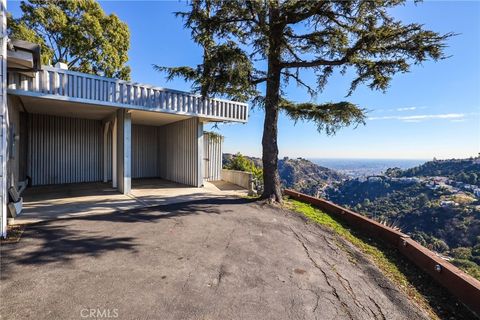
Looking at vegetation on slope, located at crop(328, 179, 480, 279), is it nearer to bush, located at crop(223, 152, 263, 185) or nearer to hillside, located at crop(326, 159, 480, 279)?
hillside, located at crop(326, 159, 480, 279)

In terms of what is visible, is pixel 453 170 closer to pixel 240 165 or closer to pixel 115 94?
pixel 240 165

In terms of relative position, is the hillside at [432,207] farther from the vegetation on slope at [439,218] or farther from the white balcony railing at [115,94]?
the white balcony railing at [115,94]

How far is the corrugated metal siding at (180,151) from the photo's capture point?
980 centimetres

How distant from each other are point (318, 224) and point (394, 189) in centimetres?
3717

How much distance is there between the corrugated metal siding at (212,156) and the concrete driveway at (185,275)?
706 cm

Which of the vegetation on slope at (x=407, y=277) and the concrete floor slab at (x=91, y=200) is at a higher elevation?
the concrete floor slab at (x=91, y=200)

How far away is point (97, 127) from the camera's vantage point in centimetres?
1140

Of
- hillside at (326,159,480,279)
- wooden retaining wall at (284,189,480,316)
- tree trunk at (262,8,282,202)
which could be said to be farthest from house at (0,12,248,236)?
hillside at (326,159,480,279)

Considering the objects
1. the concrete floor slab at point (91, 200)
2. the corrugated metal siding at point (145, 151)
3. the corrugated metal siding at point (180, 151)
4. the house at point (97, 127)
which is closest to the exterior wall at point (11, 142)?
the house at point (97, 127)

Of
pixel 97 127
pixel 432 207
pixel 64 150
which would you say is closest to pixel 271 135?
pixel 97 127

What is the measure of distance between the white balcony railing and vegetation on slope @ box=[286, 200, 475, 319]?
6002 millimetres

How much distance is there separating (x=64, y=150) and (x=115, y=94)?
18.1 feet

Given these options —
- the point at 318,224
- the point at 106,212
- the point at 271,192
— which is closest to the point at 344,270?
the point at 318,224

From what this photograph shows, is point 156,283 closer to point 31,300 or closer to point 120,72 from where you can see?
point 31,300
